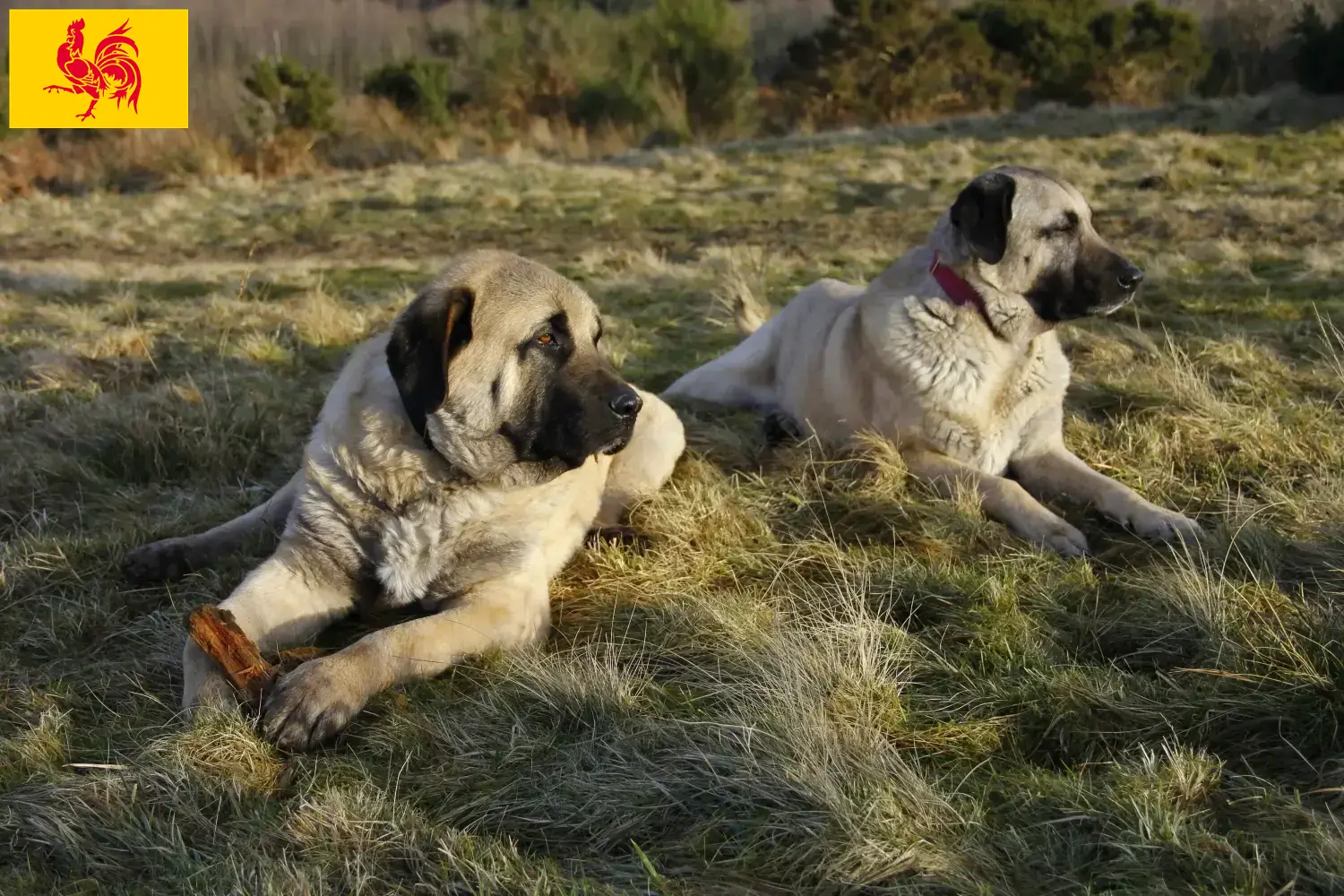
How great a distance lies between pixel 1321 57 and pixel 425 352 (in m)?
21.8

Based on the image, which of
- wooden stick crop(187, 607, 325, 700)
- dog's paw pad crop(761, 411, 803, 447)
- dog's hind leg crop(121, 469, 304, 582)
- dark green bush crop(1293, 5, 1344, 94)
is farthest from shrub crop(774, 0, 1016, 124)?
wooden stick crop(187, 607, 325, 700)

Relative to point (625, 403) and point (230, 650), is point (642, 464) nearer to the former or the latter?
point (625, 403)

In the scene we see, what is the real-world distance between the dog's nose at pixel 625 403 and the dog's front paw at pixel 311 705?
1046 millimetres

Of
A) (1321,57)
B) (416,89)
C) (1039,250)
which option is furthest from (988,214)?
(416,89)

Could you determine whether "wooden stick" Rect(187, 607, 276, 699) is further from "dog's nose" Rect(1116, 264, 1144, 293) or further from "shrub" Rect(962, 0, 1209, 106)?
"shrub" Rect(962, 0, 1209, 106)

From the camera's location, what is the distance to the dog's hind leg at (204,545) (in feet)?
11.1

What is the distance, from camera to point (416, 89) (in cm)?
2492

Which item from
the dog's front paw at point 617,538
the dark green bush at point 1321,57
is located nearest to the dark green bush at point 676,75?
the dark green bush at point 1321,57

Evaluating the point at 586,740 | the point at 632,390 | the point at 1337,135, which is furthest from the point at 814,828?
the point at 1337,135

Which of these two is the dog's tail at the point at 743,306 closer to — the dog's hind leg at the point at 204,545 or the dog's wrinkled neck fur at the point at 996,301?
the dog's wrinkled neck fur at the point at 996,301

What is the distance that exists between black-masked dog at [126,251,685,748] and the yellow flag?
12211mm

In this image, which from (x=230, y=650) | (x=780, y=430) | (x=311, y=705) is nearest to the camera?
(x=311, y=705)

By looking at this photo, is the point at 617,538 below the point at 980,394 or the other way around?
below

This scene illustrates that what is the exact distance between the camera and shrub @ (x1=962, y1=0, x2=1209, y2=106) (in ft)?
83.8
